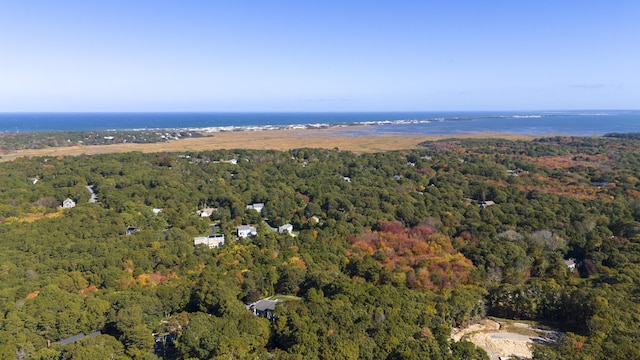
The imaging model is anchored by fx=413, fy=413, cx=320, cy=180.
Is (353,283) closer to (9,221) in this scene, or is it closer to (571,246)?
(571,246)

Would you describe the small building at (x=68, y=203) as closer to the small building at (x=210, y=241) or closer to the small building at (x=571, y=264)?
the small building at (x=210, y=241)

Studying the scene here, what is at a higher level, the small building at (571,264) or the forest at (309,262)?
the forest at (309,262)

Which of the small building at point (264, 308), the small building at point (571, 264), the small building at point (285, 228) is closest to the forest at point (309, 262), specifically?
the small building at point (571, 264)

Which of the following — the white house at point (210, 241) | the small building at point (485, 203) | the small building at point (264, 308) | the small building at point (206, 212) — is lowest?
the small building at point (264, 308)

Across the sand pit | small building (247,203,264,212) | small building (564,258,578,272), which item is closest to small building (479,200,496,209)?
small building (564,258,578,272)

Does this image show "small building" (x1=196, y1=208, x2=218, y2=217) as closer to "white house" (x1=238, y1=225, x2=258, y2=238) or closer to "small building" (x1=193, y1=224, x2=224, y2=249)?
"white house" (x1=238, y1=225, x2=258, y2=238)

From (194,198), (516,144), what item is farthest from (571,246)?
(516,144)
